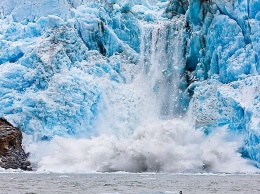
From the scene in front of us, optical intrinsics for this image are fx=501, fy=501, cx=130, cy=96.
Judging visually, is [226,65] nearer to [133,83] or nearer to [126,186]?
[133,83]

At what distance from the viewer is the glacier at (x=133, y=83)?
36.7 metres

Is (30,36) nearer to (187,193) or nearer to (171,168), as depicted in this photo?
(171,168)

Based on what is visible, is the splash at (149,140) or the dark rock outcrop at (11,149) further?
the dark rock outcrop at (11,149)

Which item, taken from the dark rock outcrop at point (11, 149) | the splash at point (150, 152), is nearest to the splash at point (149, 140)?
the splash at point (150, 152)

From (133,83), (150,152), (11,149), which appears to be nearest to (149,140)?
(150,152)

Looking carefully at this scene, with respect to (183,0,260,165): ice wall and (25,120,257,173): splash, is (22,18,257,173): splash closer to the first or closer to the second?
(25,120,257,173): splash

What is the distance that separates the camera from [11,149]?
1511 inches

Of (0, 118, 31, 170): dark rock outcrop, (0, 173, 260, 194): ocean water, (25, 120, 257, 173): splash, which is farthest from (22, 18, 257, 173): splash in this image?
(0, 173, 260, 194): ocean water

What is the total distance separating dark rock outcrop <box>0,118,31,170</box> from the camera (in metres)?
37.9

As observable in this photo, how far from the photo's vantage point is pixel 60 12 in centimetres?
4547

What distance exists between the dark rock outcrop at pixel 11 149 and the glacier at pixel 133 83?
0.70 meters

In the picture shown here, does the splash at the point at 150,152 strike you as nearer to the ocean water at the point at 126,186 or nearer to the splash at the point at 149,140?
the splash at the point at 149,140

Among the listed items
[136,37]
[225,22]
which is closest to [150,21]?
[136,37]

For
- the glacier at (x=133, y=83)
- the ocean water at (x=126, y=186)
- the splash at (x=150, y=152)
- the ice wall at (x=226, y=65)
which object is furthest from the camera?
the glacier at (x=133, y=83)
